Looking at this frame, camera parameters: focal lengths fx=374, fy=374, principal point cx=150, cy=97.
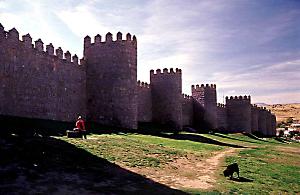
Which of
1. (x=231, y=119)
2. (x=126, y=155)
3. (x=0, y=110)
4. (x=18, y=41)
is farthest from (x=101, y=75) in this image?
(x=231, y=119)

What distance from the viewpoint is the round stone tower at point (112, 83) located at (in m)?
26.0

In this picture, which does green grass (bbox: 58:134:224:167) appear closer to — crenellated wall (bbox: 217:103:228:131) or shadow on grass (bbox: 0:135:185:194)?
shadow on grass (bbox: 0:135:185:194)

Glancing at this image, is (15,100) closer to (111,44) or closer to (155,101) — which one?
(111,44)

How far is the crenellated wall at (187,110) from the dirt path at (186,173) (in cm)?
2494

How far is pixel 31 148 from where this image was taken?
12305 mm

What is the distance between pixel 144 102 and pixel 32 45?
1491cm

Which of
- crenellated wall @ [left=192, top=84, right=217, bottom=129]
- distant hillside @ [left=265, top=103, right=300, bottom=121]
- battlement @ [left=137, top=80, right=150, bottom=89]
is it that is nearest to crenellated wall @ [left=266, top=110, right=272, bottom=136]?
crenellated wall @ [left=192, top=84, right=217, bottom=129]

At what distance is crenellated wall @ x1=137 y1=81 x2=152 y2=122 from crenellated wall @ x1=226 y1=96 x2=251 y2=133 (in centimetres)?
1821

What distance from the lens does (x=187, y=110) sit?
4225 centimetres

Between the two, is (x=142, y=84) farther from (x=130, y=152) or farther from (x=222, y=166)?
(x=222, y=166)

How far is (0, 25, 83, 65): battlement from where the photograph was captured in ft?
63.6

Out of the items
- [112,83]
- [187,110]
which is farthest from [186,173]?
[187,110]

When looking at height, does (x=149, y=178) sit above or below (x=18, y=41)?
below

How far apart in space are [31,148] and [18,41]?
376 inches
